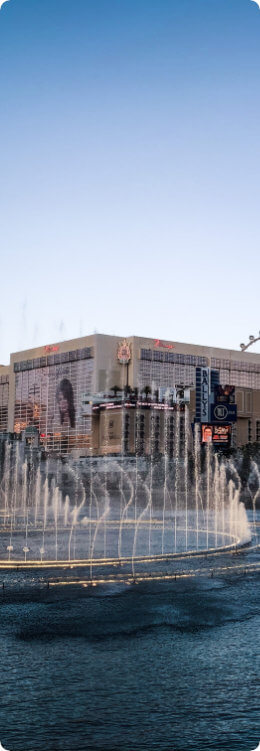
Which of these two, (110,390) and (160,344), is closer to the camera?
(110,390)

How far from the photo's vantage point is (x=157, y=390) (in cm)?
15950

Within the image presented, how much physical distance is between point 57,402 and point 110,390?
17.5 m

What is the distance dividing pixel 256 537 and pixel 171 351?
140 meters

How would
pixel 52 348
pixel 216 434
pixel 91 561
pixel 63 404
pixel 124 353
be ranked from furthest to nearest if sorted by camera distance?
pixel 52 348 → pixel 63 404 → pixel 124 353 → pixel 216 434 → pixel 91 561

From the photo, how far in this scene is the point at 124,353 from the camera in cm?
16762

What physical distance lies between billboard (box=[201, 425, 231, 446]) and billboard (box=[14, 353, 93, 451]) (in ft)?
227

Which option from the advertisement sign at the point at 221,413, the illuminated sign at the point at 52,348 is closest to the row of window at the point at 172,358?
the illuminated sign at the point at 52,348

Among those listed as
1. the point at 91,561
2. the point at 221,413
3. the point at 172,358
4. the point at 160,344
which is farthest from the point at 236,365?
the point at 91,561

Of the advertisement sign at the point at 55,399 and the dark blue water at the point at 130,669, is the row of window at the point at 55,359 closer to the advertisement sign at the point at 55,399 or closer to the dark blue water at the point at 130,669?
the advertisement sign at the point at 55,399

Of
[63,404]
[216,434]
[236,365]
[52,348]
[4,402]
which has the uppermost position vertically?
[52,348]

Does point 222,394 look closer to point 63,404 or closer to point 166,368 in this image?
point 166,368

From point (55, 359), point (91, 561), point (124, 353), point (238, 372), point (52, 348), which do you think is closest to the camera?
point (91, 561)

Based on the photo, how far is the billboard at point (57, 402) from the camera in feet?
550

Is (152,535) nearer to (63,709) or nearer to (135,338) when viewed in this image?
(63,709)
